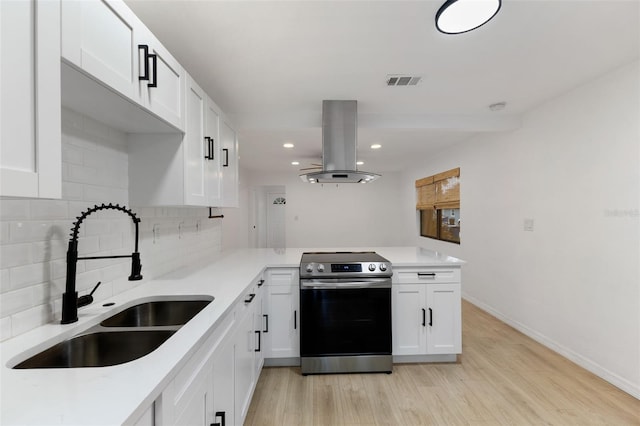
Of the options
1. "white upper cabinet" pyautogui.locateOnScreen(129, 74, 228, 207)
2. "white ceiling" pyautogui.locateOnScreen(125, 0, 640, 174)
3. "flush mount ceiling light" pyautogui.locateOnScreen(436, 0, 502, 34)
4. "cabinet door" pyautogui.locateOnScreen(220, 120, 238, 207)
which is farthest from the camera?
"cabinet door" pyautogui.locateOnScreen(220, 120, 238, 207)

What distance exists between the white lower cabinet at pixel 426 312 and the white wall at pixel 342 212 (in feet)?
14.9

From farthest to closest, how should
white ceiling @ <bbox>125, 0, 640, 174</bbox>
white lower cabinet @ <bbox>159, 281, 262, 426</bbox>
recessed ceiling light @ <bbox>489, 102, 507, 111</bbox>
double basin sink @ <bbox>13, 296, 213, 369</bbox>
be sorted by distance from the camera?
1. recessed ceiling light @ <bbox>489, 102, 507, 111</bbox>
2. white ceiling @ <bbox>125, 0, 640, 174</bbox>
3. double basin sink @ <bbox>13, 296, 213, 369</bbox>
4. white lower cabinet @ <bbox>159, 281, 262, 426</bbox>

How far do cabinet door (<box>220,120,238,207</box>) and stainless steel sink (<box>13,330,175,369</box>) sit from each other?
1.31m

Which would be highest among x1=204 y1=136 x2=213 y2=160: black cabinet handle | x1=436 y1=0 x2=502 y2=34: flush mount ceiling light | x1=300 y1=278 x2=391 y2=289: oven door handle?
x1=436 y1=0 x2=502 y2=34: flush mount ceiling light

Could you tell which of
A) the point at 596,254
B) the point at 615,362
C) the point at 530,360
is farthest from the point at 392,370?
the point at 596,254

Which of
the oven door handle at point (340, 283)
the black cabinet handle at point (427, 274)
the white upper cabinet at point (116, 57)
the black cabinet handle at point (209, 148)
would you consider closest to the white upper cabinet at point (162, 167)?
the white upper cabinet at point (116, 57)

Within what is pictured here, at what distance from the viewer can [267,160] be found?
557 centimetres

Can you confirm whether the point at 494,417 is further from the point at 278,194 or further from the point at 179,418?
the point at 278,194

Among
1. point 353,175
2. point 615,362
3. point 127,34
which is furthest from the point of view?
point 353,175

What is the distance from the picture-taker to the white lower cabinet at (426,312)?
2.48 meters

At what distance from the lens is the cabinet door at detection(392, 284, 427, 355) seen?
248cm

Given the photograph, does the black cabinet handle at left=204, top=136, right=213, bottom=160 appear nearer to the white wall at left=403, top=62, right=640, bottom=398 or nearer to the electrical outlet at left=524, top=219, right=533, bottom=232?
the white wall at left=403, top=62, right=640, bottom=398

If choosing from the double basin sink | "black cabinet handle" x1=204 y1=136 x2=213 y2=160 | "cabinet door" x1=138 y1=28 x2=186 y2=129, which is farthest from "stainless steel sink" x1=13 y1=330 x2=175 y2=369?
"black cabinet handle" x1=204 y1=136 x2=213 y2=160

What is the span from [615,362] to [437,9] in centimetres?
285
